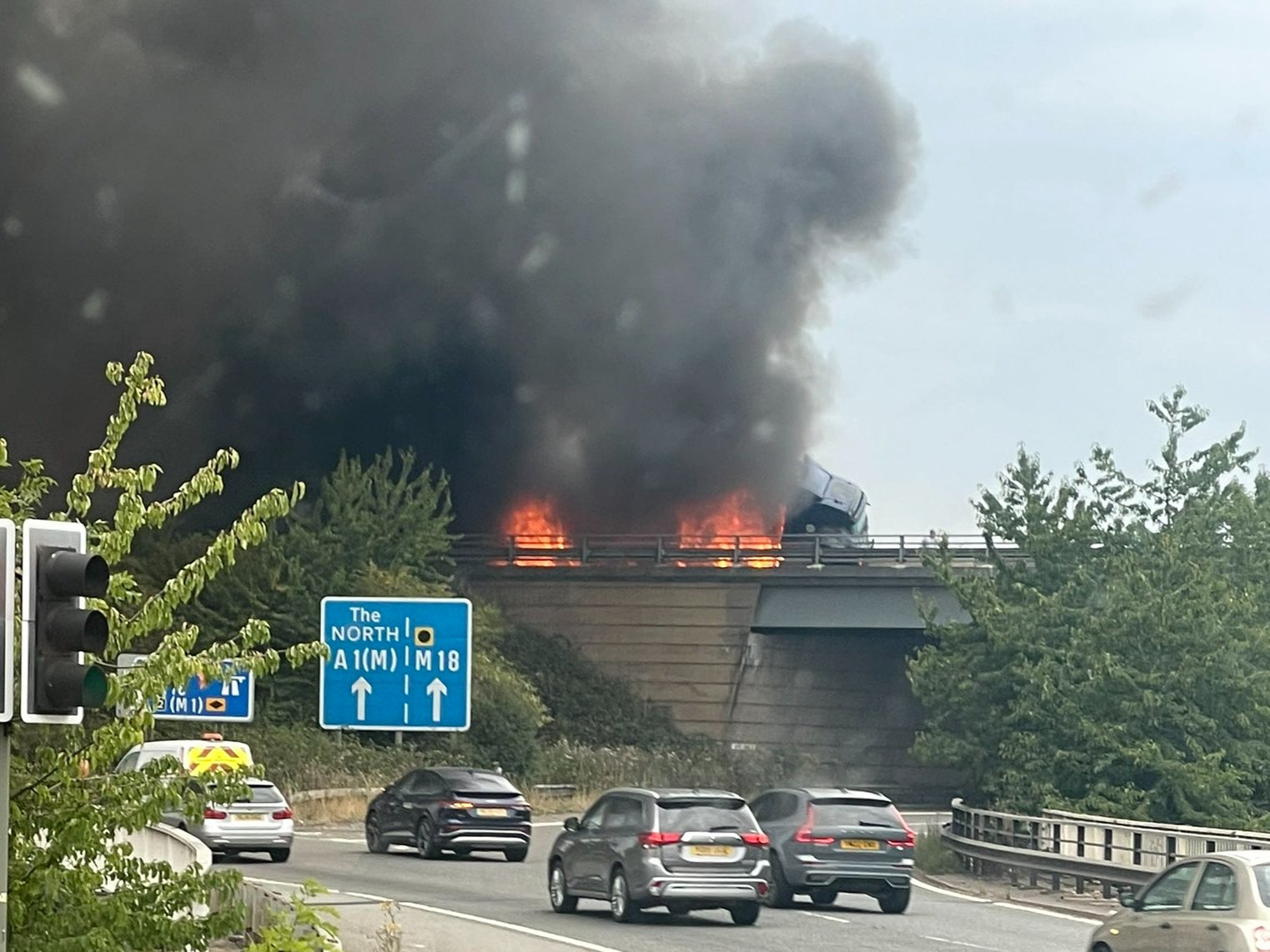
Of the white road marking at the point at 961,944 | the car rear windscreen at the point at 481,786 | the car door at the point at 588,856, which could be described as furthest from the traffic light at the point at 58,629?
the car rear windscreen at the point at 481,786

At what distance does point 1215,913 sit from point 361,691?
6.53 metres

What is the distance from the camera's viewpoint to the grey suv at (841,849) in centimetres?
2902

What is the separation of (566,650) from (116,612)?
61455mm

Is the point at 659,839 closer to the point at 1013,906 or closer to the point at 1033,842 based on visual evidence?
the point at 1013,906

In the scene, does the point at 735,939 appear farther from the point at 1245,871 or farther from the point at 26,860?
the point at 26,860

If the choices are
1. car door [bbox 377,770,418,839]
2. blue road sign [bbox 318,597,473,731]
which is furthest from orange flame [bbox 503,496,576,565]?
blue road sign [bbox 318,597,473,731]

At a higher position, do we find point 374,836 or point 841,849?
point 841,849

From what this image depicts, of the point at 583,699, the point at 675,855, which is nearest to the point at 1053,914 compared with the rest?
the point at 675,855

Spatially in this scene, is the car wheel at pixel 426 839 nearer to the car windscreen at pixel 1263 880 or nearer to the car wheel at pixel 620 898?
the car wheel at pixel 620 898

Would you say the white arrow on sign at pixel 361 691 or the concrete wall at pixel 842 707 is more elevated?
the white arrow on sign at pixel 361 691

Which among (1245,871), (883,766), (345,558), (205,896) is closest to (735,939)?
(1245,871)

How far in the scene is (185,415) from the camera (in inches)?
3492

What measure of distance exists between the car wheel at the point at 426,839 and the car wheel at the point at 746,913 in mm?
11755

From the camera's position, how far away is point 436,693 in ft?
52.9
